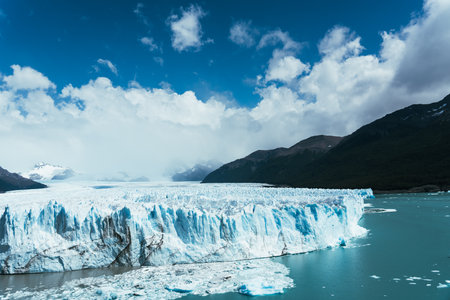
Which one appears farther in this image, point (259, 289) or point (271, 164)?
point (271, 164)

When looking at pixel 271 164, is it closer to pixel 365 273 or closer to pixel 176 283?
pixel 365 273

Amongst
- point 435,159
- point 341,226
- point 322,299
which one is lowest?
point 322,299

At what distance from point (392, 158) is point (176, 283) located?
8283cm

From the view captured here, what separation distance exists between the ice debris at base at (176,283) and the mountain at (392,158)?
57.4 metres

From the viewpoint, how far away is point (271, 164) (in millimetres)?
119062

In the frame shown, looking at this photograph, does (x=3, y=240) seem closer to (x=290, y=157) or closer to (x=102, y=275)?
(x=102, y=275)

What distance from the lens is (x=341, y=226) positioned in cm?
1436

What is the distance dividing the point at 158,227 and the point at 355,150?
98.0 m

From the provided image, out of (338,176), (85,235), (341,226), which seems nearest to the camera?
(85,235)

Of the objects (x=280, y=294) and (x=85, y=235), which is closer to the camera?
(x=280, y=294)

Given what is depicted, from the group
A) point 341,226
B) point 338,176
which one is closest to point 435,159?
point 338,176

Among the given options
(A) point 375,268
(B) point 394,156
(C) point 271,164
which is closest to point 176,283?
(A) point 375,268

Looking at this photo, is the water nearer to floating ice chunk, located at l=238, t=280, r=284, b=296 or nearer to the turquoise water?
the turquoise water

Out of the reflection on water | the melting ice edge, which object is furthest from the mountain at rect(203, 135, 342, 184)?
the reflection on water
